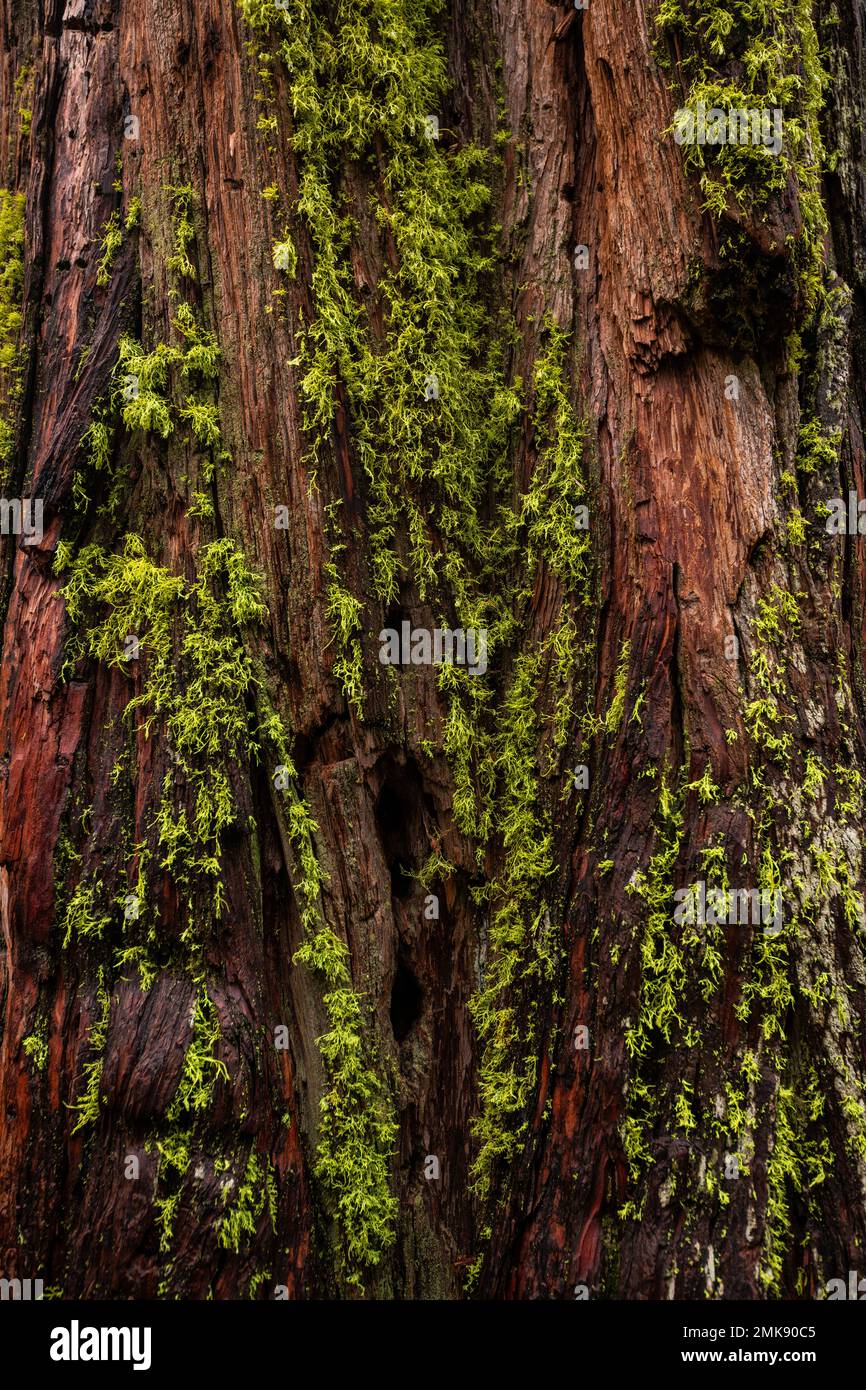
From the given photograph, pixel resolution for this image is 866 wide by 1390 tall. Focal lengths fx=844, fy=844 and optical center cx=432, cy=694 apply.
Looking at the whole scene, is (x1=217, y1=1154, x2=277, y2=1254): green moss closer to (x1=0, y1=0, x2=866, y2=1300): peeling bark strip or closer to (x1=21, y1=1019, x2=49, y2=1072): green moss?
(x1=0, y1=0, x2=866, y2=1300): peeling bark strip

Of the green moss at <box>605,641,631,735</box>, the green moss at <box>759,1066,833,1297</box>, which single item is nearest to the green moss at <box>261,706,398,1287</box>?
the green moss at <box>605,641,631,735</box>

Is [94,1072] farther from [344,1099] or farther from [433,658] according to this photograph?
[433,658]

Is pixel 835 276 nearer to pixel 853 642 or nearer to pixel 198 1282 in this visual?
pixel 853 642

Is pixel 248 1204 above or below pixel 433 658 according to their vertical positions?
below

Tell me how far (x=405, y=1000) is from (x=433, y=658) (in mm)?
1666

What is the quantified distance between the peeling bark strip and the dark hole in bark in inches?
0.8

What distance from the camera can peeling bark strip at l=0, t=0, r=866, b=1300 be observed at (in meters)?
3.48

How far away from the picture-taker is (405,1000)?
4098 millimetres

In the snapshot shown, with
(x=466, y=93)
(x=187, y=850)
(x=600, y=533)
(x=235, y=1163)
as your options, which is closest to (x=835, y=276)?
(x=600, y=533)

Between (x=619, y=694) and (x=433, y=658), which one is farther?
(x=433, y=658)

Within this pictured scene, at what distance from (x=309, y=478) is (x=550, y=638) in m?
1.35

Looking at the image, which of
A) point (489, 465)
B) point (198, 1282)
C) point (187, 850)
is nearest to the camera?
point (198, 1282)

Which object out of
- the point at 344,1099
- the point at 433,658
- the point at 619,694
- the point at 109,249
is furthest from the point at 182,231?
the point at 344,1099

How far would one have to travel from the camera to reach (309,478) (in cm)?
388
